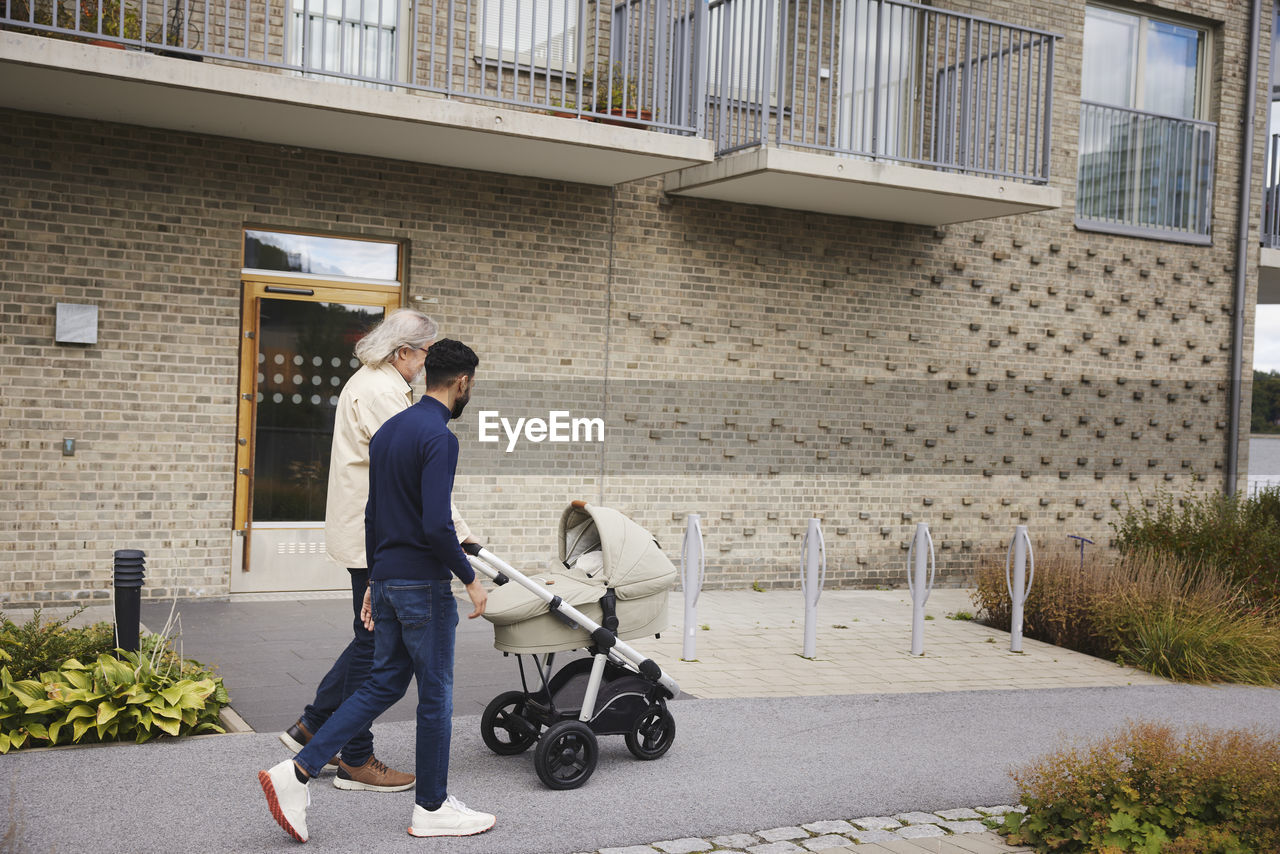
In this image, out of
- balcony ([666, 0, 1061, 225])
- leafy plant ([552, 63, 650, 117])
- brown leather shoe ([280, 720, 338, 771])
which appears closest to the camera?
brown leather shoe ([280, 720, 338, 771])

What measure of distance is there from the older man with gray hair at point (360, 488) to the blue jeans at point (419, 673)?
48 cm

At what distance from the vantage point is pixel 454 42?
1101 centimetres

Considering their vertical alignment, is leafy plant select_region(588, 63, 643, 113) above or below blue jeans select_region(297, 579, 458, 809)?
above

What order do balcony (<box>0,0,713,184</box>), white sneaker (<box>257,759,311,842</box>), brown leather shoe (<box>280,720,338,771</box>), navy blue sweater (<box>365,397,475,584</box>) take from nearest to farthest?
white sneaker (<box>257,759,311,842</box>) → navy blue sweater (<box>365,397,475,584</box>) → brown leather shoe (<box>280,720,338,771</box>) → balcony (<box>0,0,713,184</box>)

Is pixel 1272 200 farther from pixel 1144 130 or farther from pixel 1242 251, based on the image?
pixel 1144 130

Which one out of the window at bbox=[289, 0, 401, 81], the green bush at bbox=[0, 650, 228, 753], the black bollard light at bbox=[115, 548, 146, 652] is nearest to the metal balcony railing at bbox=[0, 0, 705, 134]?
the window at bbox=[289, 0, 401, 81]

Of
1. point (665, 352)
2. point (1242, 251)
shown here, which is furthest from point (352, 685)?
point (1242, 251)

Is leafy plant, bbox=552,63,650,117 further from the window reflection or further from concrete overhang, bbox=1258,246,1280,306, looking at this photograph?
concrete overhang, bbox=1258,246,1280,306

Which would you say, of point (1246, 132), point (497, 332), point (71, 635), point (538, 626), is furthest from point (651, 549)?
point (1246, 132)

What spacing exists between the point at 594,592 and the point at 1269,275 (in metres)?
14.3

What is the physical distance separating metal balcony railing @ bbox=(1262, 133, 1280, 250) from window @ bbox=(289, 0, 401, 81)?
11410 millimetres

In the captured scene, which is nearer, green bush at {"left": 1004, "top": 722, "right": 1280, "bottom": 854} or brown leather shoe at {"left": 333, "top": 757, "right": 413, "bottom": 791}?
green bush at {"left": 1004, "top": 722, "right": 1280, "bottom": 854}

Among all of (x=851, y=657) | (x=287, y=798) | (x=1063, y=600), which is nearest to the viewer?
(x=287, y=798)

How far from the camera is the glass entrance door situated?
10.4 metres
